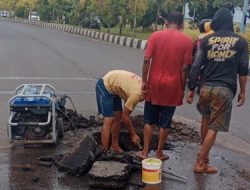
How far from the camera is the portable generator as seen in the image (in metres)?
6.24

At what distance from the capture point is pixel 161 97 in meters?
5.77

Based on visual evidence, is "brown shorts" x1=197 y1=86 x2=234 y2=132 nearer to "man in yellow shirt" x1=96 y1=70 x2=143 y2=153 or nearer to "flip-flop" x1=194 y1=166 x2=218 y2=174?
"flip-flop" x1=194 y1=166 x2=218 y2=174

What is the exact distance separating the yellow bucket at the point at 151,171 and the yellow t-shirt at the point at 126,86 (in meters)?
0.87

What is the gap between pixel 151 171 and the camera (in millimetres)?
A: 5145

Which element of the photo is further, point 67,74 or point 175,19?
point 67,74

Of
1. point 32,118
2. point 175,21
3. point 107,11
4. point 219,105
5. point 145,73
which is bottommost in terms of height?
point 32,118

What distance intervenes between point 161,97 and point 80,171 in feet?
3.97

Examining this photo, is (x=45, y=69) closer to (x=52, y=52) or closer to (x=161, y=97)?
(x=52, y=52)

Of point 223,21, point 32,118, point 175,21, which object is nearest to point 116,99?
point 32,118

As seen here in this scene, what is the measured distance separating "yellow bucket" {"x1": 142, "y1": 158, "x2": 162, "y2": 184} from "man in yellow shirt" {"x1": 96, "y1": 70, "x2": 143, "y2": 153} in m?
0.87

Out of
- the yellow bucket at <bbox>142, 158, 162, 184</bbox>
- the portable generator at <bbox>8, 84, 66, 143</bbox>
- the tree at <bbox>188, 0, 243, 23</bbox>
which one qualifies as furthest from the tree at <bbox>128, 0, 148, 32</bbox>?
the yellow bucket at <bbox>142, 158, 162, 184</bbox>

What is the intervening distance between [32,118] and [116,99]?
1061 millimetres

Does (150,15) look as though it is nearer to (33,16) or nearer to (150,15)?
(150,15)

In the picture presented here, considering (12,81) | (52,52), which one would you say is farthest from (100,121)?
(52,52)
